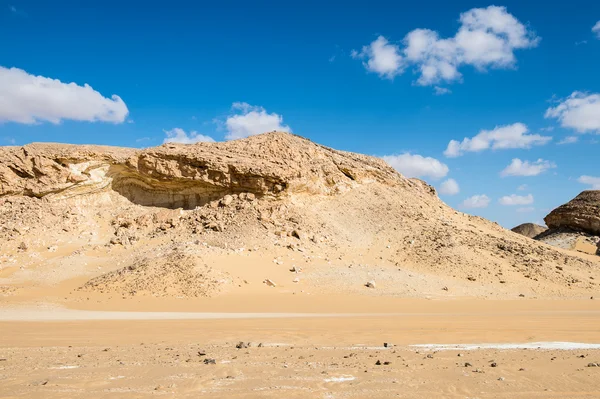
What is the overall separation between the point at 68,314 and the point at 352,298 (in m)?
10.00

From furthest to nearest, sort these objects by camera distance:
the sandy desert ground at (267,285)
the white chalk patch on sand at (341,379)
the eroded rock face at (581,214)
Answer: the eroded rock face at (581,214), the sandy desert ground at (267,285), the white chalk patch on sand at (341,379)

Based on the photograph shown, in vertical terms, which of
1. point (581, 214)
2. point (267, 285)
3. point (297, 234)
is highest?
point (581, 214)

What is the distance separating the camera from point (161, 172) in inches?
1105

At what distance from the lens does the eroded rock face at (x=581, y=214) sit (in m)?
38.8

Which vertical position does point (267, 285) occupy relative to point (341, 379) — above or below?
above

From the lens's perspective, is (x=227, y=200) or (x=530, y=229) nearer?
(x=227, y=200)

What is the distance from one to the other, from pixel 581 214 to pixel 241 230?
100 ft

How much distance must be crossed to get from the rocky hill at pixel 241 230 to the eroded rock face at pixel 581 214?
12.9 metres

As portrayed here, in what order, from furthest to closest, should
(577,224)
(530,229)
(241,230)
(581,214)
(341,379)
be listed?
(530,229)
(577,224)
(581,214)
(241,230)
(341,379)

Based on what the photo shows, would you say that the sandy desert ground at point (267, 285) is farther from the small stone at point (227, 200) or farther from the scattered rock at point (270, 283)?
the small stone at point (227, 200)

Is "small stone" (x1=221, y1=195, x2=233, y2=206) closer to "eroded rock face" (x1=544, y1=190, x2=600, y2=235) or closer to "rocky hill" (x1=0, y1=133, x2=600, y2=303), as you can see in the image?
"rocky hill" (x1=0, y1=133, x2=600, y2=303)

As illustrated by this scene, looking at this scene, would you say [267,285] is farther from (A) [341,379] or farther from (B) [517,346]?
(A) [341,379]

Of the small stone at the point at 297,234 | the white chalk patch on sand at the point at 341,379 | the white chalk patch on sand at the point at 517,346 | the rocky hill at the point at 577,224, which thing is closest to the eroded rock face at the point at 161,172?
the small stone at the point at 297,234

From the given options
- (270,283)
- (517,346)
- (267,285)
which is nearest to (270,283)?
(270,283)
